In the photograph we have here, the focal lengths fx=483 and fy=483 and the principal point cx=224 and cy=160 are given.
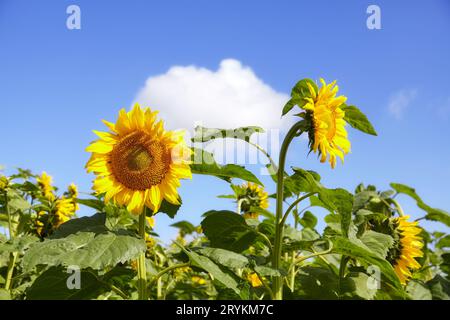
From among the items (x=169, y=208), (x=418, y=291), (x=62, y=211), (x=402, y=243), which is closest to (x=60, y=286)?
(x=169, y=208)

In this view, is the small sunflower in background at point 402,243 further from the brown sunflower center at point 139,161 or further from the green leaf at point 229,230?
the brown sunflower center at point 139,161

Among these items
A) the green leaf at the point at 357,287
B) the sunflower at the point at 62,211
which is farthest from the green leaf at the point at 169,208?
the sunflower at the point at 62,211

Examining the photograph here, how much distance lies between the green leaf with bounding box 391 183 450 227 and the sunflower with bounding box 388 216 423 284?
0.27 meters

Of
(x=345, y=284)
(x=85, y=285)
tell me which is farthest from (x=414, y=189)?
(x=85, y=285)

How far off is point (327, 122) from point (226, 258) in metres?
0.73

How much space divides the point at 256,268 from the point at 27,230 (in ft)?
6.82

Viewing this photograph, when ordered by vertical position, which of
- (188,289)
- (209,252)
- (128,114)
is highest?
(128,114)

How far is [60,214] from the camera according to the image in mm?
3270

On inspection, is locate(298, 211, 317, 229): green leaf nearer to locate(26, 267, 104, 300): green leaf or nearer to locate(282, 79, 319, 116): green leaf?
locate(282, 79, 319, 116): green leaf

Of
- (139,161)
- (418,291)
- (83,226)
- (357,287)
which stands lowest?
(418,291)

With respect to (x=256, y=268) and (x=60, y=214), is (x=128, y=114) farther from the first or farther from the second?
(x=60, y=214)

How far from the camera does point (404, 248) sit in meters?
3.00

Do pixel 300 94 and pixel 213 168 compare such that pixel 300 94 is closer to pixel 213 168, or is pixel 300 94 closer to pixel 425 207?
pixel 213 168

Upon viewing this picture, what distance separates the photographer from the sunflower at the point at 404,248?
299cm
